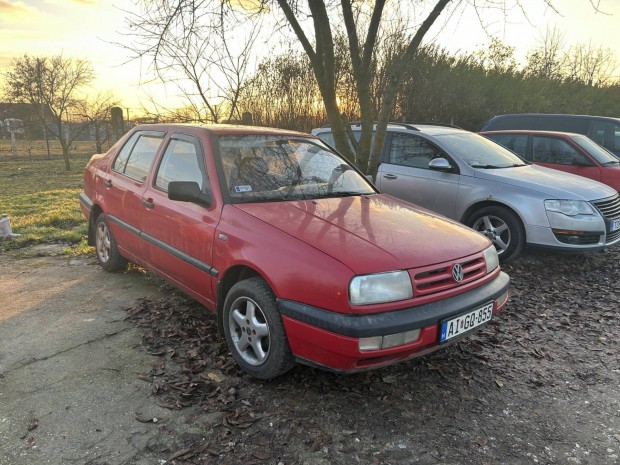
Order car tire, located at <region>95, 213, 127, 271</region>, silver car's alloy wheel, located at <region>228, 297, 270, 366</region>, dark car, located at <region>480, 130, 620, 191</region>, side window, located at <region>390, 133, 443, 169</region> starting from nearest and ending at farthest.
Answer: silver car's alloy wheel, located at <region>228, 297, 270, 366</region>
car tire, located at <region>95, 213, 127, 271</region>
side window, located at <region>390, 133, 443, 169</region>
dark car, located at <region>480, 130, 620, 191</region>

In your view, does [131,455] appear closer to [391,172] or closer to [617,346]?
[617,346]

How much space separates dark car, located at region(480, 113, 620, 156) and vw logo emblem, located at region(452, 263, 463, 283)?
7882 millimetres

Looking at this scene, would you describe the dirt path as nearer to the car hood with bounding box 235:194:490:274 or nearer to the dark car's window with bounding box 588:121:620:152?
the car hood with bounding box 235:194:490:274

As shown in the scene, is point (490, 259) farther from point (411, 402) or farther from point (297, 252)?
point (297, 252)

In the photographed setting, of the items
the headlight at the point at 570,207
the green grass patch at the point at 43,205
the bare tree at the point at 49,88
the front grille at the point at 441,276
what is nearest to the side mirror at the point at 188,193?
the front grille at the point at 441,276

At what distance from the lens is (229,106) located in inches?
376

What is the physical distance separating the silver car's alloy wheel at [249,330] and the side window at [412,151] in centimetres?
396

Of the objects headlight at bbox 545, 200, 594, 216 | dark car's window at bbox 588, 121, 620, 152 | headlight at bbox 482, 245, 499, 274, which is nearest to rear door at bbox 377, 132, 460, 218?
headlight at bbox 545, 200, 594, 216

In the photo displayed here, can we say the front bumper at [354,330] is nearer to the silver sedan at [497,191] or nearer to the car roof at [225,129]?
the car roof at [225,129]

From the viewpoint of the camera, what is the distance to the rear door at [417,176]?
19.1ft

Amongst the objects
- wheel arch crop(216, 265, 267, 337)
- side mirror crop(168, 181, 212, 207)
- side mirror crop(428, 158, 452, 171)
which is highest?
side mirror crop(428, 158, 452, 171)

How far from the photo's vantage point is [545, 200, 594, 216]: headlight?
498 cm

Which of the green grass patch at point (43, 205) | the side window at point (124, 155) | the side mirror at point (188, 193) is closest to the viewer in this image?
the side mirror at point (188, 193)

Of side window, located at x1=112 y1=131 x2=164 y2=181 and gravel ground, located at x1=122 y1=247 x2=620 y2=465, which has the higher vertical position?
side window, located at x1=112 y1=131 x2=164 y2=181
